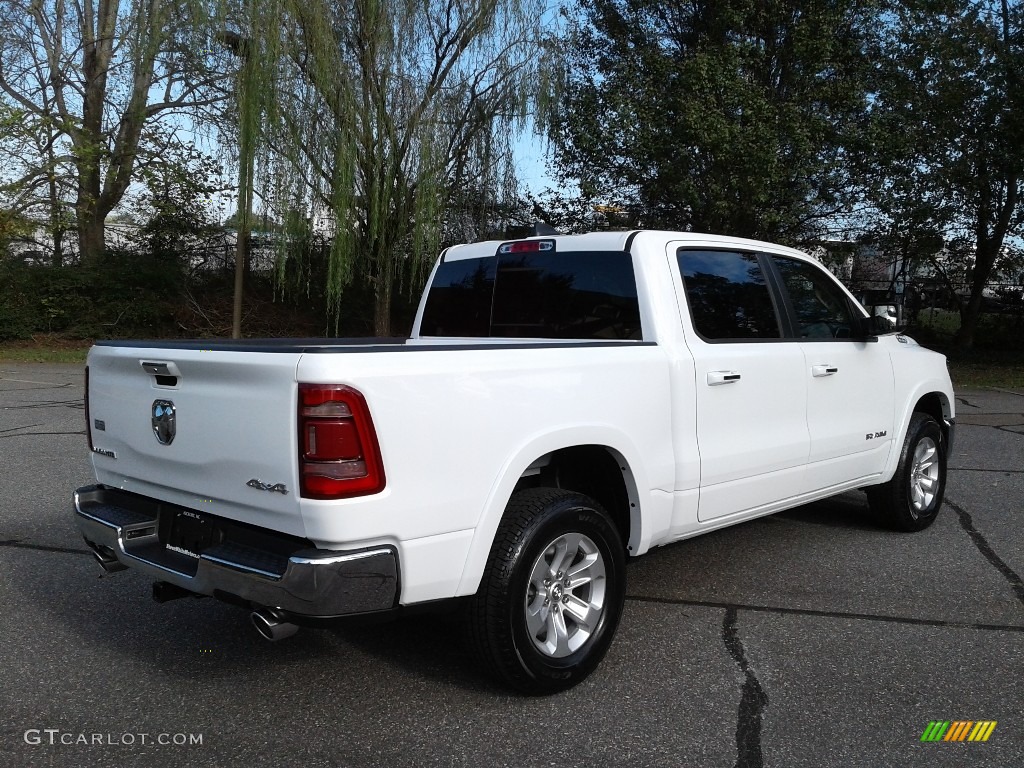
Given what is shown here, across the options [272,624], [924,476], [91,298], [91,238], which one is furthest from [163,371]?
[91,238]

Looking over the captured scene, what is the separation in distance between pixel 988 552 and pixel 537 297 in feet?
10.6

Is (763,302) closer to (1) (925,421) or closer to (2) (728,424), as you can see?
(2) (728,424)

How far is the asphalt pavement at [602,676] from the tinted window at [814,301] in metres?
1.36

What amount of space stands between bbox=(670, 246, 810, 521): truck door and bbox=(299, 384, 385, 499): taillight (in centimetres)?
184

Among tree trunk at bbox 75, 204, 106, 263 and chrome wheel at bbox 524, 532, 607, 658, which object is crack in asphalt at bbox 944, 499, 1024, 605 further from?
tree trunk at bbox 75, 204, 106, 263

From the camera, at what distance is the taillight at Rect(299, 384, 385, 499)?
2.91m

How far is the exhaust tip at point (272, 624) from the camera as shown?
3.05 metres

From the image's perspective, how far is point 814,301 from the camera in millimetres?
5328

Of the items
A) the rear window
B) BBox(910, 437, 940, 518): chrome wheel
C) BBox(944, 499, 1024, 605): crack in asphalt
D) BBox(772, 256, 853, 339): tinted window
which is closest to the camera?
the rear window

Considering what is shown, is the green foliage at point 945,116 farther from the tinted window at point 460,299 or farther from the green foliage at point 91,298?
the green foliage at point 91,298

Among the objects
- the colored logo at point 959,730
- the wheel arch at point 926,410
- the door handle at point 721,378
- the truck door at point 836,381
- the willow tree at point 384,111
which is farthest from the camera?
the willow tree at point 384,111

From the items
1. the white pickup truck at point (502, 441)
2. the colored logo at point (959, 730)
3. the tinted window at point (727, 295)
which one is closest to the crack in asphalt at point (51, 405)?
the white pickup truck at point (502, 441)

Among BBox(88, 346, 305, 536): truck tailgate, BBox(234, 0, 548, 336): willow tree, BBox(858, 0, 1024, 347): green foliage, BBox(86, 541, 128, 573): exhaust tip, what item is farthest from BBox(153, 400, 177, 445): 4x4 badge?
BBox(858, 0, 1024, 347): green foliage

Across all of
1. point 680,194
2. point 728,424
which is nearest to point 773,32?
point 680,194
